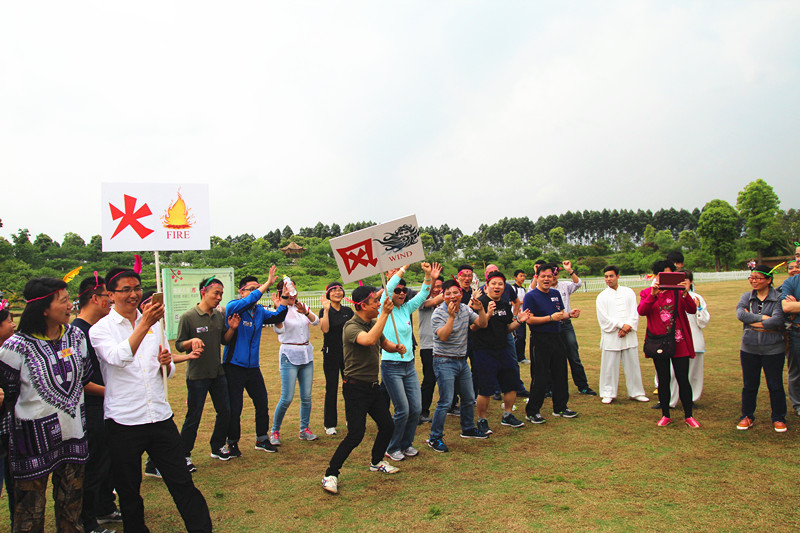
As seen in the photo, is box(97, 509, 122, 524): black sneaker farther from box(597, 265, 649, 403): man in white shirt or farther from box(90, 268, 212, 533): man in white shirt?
box(597, 265, 649, 403): man in white shirt

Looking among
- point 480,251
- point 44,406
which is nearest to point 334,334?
point 44,406

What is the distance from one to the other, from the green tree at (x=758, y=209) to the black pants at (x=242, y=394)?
59.5 meters

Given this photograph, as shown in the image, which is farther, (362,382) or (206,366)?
(206,366)

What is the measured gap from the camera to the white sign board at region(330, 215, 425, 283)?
16.8 feet

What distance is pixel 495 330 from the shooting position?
5996 millimetres

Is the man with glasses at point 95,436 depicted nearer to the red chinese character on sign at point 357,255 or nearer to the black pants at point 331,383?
the red chinese character on sign at point 357,255

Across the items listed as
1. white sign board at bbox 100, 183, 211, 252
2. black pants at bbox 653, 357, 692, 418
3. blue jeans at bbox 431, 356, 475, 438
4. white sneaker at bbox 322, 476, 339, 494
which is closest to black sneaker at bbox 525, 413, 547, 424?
blue jeans at bbox 431, 356, 475, 438

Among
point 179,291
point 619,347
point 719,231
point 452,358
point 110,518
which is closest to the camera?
point 110,518

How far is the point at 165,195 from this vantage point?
451 inches

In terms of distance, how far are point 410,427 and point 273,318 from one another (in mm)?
2027

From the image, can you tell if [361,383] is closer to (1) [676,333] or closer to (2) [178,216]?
(1) [676,333]

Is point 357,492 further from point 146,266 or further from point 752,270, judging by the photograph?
point 146,266

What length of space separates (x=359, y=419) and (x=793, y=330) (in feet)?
17.2

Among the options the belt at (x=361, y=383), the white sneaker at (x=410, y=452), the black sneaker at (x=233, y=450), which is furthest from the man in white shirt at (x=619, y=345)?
the black sneaker at (x=233, y=450)
